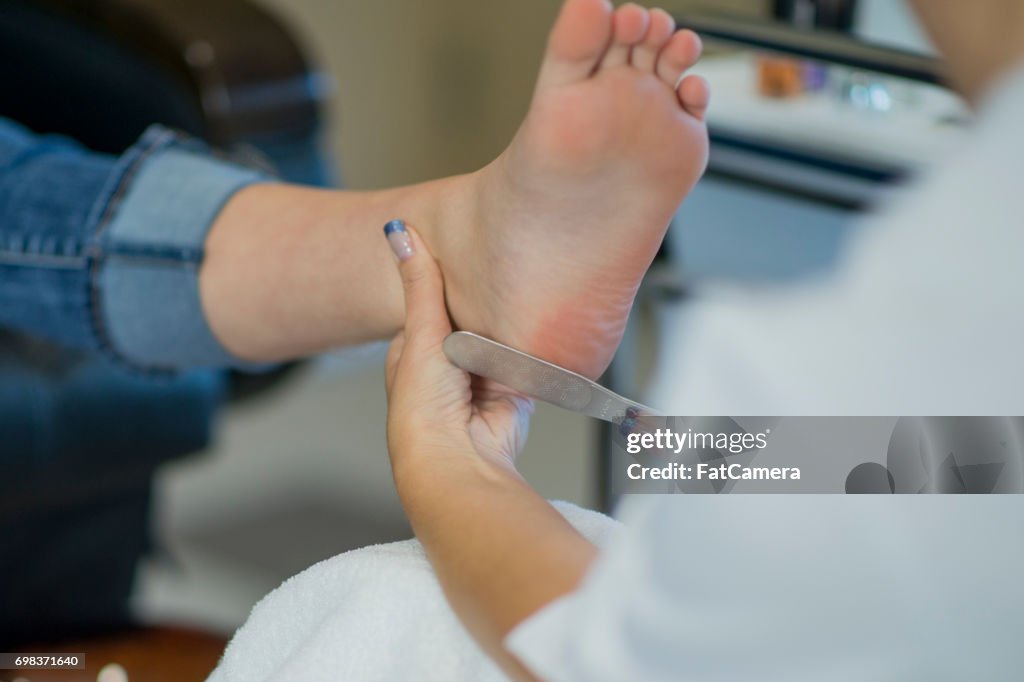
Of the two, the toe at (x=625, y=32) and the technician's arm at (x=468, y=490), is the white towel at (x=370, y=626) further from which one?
the toe at (x=625, y=32)

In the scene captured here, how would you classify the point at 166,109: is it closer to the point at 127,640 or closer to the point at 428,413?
the point at 127,640

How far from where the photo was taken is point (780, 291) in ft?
1.03

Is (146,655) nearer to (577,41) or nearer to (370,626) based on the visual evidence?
(370,626)

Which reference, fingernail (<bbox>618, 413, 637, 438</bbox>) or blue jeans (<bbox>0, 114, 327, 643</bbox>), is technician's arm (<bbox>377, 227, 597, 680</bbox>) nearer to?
fingernail (<bbox>618, 413, 637, 438</bbox>)

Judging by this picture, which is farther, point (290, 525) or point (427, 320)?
→ point (290, 525)

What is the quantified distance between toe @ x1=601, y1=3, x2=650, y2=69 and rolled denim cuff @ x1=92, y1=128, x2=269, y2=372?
30 centimetres

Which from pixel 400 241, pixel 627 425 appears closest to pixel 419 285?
pixel 400 241

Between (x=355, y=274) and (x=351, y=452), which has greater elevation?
(x=355, y=274)

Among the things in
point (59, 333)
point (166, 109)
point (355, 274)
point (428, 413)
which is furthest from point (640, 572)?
point (166, 109)

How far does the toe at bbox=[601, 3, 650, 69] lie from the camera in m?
0.45

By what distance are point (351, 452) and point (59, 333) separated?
0.87 m

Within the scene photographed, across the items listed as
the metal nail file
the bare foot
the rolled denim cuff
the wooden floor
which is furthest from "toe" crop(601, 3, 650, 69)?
the wooden floor

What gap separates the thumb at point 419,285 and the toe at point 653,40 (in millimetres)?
149

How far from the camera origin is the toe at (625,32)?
17.9 inches
